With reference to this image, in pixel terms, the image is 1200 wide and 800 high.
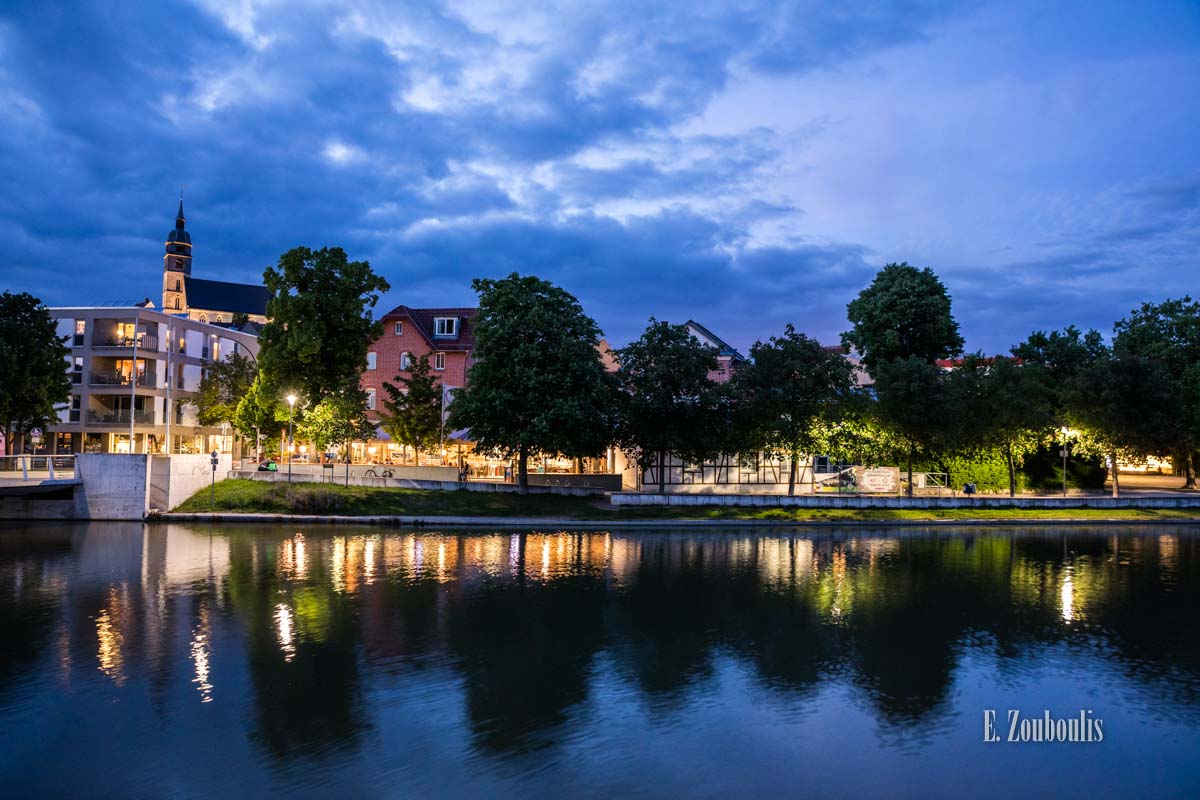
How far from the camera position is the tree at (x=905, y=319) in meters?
72.4

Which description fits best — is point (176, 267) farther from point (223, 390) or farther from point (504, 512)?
point (504, 512)

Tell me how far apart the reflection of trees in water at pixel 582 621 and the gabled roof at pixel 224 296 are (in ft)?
501

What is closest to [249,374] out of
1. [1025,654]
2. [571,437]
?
[571,437]

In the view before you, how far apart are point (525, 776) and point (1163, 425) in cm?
5737

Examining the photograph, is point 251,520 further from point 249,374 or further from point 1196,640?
point 1196,640

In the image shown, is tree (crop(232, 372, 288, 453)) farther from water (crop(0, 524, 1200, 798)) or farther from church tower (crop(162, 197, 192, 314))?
church tower (crop(162, 197, 192, 314))

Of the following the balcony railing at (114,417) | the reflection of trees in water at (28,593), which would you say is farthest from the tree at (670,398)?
the balcony railing at (114,417)

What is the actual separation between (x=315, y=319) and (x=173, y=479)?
50.9 ft

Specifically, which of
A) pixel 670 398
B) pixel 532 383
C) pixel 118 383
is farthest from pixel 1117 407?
pixel 118 383

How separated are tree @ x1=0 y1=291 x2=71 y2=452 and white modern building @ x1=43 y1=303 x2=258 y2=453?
36.0 feet

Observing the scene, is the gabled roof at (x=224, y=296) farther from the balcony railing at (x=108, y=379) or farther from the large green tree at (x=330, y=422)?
the large green tree at (x=330, y=422)

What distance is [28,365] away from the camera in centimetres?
5081

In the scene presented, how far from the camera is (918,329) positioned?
2884 inches

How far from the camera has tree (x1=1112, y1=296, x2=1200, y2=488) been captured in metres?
55.0
